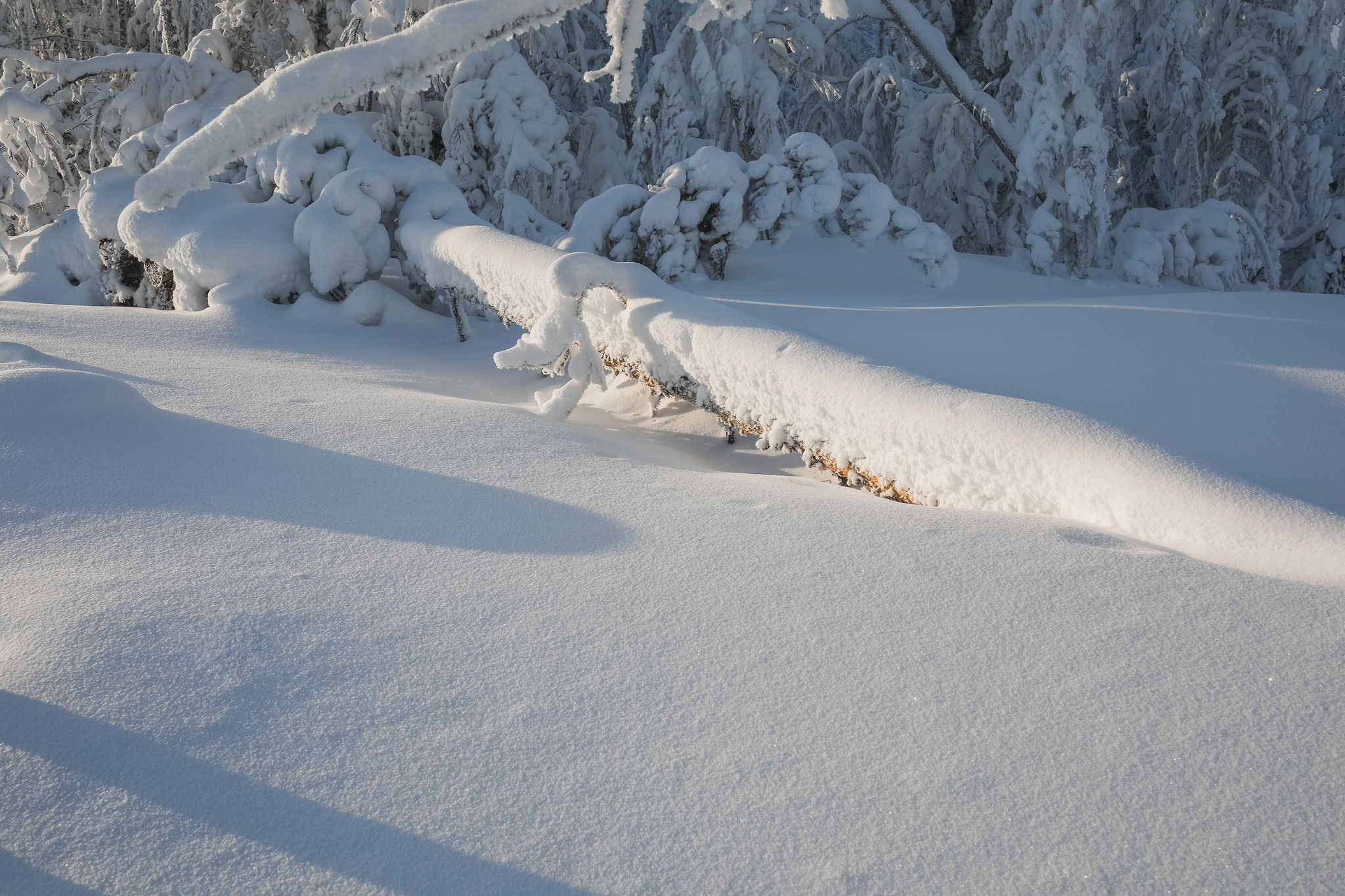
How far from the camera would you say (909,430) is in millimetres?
2426

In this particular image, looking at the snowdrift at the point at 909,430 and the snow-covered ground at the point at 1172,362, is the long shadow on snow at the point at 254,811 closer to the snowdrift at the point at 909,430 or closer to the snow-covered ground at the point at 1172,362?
the snowdrift at the point at 909,430

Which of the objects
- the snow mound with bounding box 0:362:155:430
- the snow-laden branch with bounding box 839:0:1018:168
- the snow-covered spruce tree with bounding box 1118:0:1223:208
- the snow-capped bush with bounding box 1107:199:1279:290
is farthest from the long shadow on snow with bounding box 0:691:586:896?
the snow-covered spruce tree with bounding box 1118:0:1223:208

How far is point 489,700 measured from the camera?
147 centimetres

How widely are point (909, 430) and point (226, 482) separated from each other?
201 cm

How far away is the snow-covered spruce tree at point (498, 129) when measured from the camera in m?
7.02

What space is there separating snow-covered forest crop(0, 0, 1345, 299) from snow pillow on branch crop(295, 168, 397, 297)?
0.05 metres

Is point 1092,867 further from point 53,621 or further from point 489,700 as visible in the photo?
point 53,621

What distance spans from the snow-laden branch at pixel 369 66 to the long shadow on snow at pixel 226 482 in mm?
1041

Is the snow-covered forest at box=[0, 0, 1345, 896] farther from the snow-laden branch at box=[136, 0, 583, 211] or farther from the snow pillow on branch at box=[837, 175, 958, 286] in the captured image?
the snow pillow on branch at box=[837, 175, 958, 286]

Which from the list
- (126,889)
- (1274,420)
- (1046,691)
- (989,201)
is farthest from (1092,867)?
(989,201)

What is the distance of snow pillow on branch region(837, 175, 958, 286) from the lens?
18.1 ft

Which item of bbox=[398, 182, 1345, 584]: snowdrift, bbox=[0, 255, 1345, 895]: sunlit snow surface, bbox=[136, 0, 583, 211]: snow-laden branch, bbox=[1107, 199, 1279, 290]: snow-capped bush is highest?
bbox=[136, 0, 583, 211]: snow-laden branch

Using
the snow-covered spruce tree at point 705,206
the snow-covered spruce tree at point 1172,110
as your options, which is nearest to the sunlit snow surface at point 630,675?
the snow-covered spruce tree at point 705,206

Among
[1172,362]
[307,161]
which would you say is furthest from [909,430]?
[307,161]
